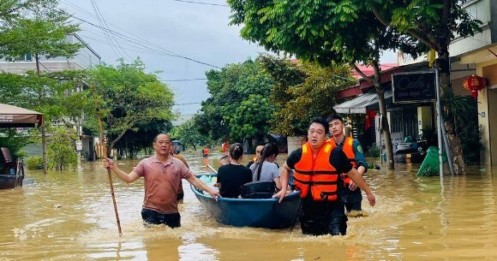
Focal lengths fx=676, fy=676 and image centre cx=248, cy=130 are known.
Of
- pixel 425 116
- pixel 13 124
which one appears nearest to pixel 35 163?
pixel 13 124

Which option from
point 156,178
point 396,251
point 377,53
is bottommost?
point 396,251

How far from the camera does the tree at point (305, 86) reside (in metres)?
29.7

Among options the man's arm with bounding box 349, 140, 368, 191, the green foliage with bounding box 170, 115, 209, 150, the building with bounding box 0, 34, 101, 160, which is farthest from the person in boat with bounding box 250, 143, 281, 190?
the green foliage with bounding box 170, 115, 209, 150

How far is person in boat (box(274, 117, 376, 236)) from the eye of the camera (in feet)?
22.1

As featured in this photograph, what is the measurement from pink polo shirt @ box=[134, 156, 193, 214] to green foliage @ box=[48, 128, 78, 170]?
2374 centimetres

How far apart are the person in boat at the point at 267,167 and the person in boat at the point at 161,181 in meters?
1.54

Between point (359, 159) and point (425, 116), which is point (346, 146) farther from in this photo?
point (425, 116)

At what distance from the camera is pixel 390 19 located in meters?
16.2

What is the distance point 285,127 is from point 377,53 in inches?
614

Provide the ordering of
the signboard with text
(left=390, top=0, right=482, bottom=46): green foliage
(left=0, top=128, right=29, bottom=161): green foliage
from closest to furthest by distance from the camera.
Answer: (left=390, top=0, right=482, bottom=46): green foliage < the signboard with text < (left=0, top=128, right=29, bottom=161): green foliage

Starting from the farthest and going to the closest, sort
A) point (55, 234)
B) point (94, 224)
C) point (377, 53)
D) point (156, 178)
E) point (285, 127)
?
point (285, 127) < point (377, 53) < point (94, 224) < point (55, 234) < point (156, 178)

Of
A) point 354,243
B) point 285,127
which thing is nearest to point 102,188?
point 354,243

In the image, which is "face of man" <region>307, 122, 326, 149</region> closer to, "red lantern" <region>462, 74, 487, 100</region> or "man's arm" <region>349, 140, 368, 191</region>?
"man's arm" <region>349, 140, 368, 191</region>

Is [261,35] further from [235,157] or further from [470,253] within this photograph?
[470,253]
